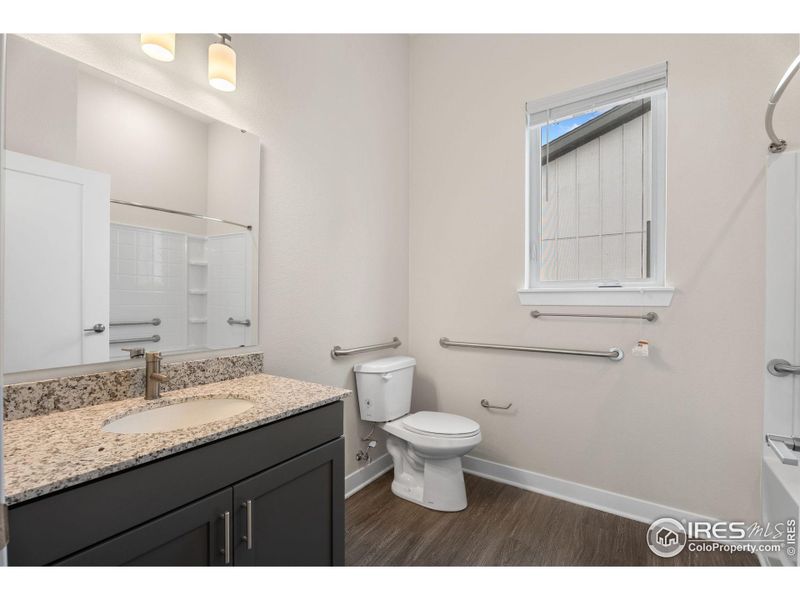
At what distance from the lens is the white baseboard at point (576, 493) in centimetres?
191

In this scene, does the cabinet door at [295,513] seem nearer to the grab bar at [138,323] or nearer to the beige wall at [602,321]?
the grab bar at [138,323]

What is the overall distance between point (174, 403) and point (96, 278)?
0.46 m

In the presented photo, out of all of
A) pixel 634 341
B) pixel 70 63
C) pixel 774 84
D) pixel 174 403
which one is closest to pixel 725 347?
pixel 634 341

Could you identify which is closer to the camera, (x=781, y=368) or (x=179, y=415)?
(x=179, y=415)

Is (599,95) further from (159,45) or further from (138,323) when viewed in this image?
(138,323)

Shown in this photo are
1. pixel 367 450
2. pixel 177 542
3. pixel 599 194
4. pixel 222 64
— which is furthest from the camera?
pixel 367 450

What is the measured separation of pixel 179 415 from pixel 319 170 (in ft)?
4.23

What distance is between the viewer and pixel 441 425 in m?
2.09

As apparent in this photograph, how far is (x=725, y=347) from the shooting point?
1.75 m

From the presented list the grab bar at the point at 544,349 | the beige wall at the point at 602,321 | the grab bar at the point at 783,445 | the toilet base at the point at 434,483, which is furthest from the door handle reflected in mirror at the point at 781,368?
the toilet base at the point at 434,483

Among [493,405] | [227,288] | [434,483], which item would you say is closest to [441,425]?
[434,483]

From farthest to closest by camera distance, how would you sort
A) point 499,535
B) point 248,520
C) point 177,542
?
1. point 499,535
2. point 248,520
3. point 177,542

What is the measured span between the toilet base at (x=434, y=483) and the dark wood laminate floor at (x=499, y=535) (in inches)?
1.5

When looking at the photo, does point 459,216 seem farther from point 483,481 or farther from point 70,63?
point 70,63
